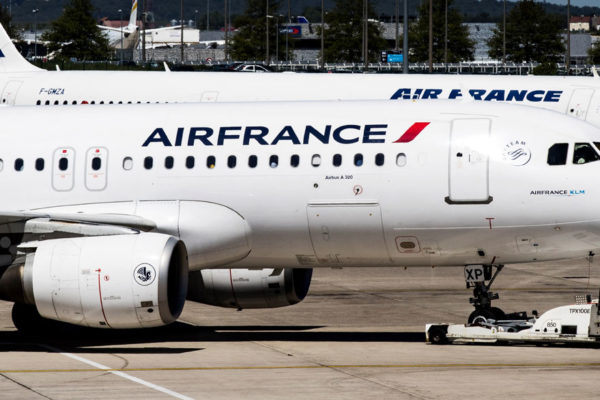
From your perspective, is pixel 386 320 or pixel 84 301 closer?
pixel 84 301

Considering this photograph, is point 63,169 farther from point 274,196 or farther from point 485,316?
point 485,316

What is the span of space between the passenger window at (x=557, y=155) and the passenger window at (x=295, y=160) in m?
4.34

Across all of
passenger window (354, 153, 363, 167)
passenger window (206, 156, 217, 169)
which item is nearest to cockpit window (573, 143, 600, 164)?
passenger window (354, 153, 363, 167)

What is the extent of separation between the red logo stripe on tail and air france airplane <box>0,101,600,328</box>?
25 mm

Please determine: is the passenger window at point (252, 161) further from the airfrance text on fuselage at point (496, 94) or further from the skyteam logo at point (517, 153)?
the airfrance text on fuselage at point (496, 94)

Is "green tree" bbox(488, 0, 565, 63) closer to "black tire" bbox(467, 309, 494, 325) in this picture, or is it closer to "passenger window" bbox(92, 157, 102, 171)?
"black tire" bbox(467, 309, 494, 325)

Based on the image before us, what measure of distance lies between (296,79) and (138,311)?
1923 cm

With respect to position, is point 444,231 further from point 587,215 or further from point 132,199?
point 132,199

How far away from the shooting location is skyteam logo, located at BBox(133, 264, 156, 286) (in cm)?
2017

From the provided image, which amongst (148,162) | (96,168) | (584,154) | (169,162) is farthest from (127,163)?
(584,154)

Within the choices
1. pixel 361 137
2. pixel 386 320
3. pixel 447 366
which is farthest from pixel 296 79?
pixel 447 366

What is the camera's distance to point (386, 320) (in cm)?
2548

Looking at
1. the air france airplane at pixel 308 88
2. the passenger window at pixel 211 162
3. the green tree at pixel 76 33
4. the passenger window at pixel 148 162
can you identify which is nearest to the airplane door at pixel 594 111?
the air france airplane at pixel 308 88

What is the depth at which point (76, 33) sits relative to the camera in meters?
168
